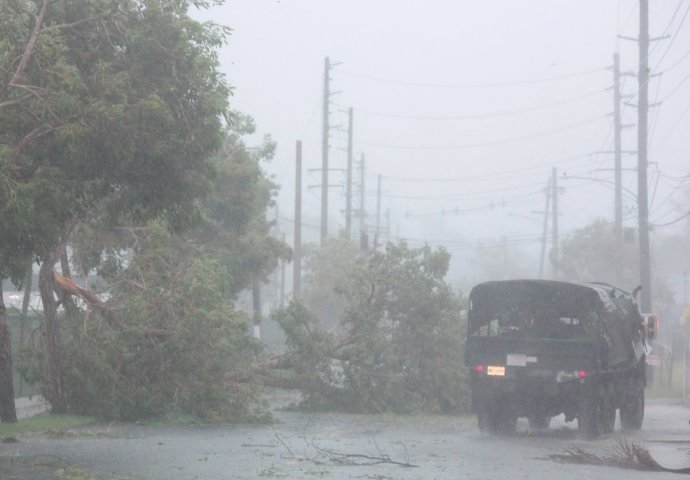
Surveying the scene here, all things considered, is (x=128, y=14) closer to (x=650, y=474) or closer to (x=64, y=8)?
(x=64, y=8)

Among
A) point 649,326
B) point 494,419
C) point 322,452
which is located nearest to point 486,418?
point 494,419

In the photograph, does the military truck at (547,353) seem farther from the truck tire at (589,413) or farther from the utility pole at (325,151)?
the utility pole at (325,151)

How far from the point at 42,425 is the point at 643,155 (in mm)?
22448

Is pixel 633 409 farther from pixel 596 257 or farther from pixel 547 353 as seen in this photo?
pixel 596 257

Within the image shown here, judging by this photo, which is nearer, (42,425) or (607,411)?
(42,425)

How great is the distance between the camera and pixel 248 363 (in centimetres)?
2133

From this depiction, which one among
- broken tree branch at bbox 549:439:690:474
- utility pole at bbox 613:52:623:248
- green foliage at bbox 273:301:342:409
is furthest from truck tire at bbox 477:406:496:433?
utility pole at bbox 613:52:623:248

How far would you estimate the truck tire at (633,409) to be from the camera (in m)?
19.3

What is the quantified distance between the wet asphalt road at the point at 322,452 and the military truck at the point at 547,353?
515 mm

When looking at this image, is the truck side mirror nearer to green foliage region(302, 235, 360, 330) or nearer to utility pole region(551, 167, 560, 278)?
green foliage region(302, 235, 360, 330)

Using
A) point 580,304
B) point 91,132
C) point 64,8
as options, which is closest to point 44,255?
point 91,132

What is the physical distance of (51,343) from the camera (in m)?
18.0

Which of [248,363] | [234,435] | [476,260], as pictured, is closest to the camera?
[234,435]

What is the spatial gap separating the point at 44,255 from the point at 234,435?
235 inches
